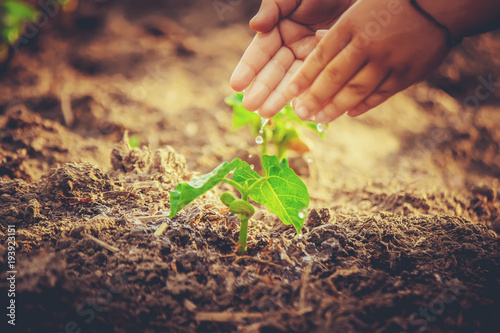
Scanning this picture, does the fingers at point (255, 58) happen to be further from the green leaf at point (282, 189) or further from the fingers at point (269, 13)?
the green leaf at point (282, 189)

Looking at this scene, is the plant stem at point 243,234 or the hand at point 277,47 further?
the hand at point 277,47

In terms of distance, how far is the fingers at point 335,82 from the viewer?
126cm

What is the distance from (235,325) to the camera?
1.07 m

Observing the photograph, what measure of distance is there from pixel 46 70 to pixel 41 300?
321 centimetres

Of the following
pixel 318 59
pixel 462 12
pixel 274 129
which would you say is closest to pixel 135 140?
pixel 274 129

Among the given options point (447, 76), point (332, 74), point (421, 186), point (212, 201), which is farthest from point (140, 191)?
point (447, 76)

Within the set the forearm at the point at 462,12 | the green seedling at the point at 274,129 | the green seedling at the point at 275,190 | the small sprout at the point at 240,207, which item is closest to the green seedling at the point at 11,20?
the green seedling at the point at 274,129

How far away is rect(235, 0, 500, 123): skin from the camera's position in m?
1.18

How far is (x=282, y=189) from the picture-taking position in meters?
1.32

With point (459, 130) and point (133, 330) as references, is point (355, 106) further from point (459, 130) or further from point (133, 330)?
point (459, 130)

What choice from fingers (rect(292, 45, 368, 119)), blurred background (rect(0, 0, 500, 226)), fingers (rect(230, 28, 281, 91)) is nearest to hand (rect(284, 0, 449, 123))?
fingers (rect(292, 45, 368, 119))

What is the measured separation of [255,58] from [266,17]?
0.67 feet

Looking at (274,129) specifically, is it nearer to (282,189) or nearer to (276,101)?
(276,101)

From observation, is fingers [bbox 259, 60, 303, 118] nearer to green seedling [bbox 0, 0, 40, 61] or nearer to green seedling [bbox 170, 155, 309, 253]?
green seedling [bbox 170, 155, 309, 253]
